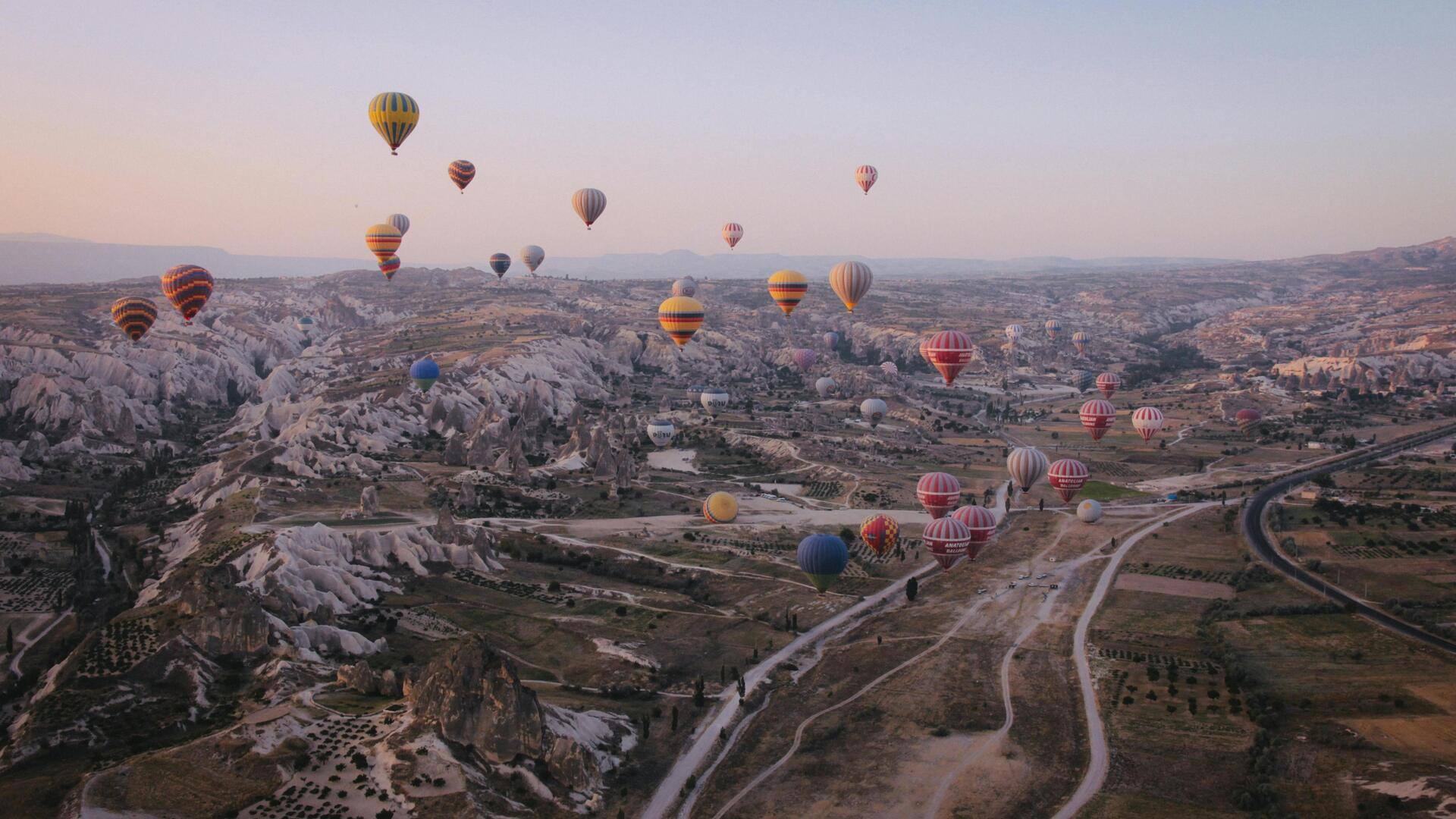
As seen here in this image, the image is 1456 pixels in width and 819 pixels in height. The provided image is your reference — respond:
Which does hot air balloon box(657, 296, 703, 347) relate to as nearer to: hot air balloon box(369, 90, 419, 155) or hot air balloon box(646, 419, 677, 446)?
hot air balloon box(646, 419, 677, 446)

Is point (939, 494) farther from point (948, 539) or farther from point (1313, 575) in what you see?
point (1313, 575)

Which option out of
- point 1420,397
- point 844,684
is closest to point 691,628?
point 844,684

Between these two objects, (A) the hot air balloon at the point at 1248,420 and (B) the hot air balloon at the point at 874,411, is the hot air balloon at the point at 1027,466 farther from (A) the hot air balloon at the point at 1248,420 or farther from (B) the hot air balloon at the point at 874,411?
(A) the hot air balloon at the point at 1248,420

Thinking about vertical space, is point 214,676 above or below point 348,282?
below

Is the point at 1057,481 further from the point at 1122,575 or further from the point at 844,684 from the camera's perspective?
the point at 844,684

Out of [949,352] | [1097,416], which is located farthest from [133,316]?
[1097,416]
